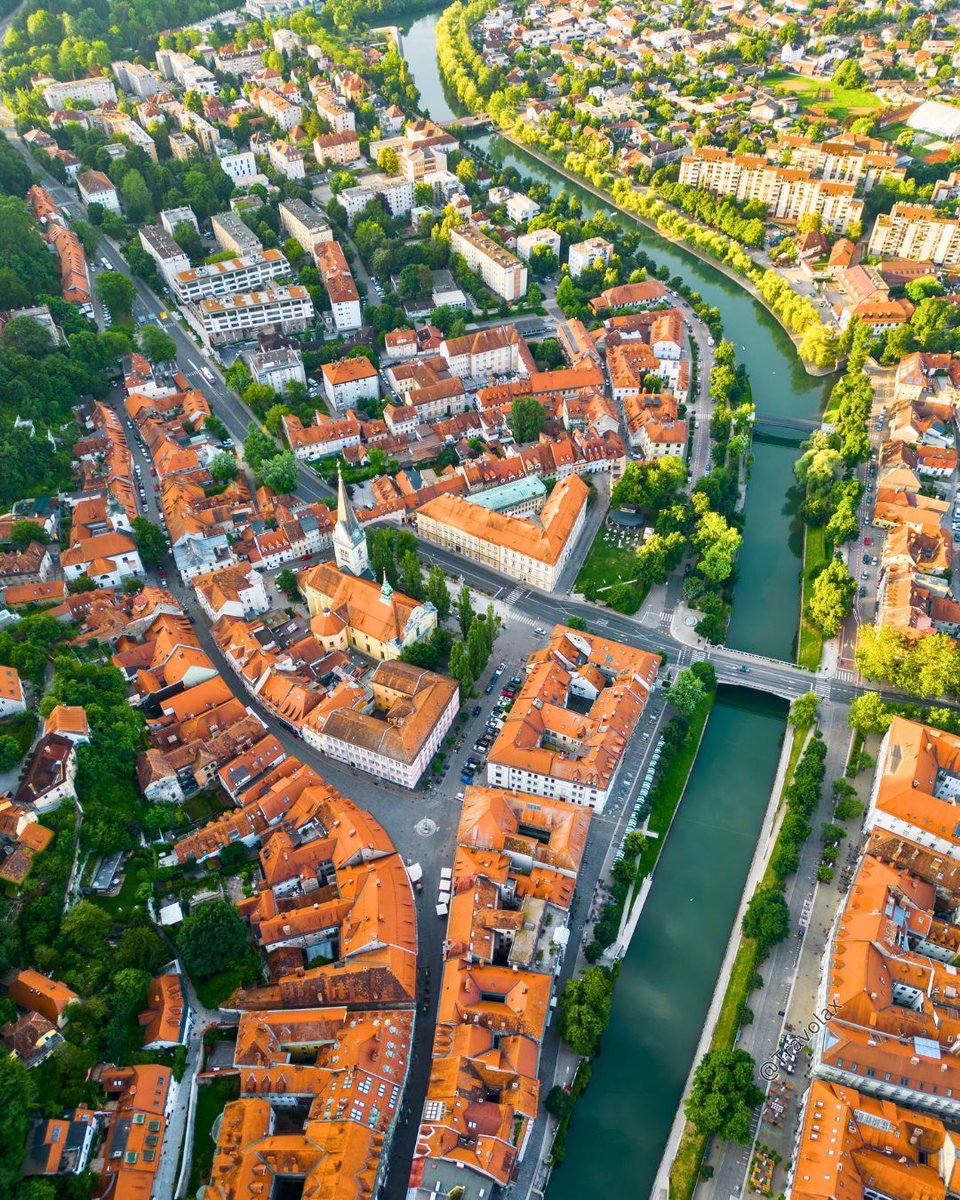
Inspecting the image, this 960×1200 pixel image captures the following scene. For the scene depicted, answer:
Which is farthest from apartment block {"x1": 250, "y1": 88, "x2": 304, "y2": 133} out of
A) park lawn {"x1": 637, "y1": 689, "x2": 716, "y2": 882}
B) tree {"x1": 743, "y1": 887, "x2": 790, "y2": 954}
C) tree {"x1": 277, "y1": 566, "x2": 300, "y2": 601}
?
tree {"x1": 743, "y1": 887, "x2": 790, "y2": 954}

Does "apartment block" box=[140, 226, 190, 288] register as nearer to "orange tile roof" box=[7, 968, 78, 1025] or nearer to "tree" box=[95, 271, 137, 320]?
"tree" box=[95, 271, 137, 320]

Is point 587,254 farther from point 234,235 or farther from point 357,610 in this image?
point 357,610

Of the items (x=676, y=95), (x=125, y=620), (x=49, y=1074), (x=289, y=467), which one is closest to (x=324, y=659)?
(x=125, y=620)

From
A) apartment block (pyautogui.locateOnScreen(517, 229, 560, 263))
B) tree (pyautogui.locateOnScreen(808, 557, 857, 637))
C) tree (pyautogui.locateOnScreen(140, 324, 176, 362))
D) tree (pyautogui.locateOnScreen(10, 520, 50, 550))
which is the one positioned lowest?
tree (pyautogui.locateOnScreen(808, 557, 857, 637))

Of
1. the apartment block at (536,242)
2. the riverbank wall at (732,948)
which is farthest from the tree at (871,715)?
the apartment block at (536,242)

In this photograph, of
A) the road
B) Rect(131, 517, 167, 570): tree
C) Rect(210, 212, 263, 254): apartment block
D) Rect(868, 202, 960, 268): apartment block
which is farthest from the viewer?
Rect(868, 202, 960, 268): apartment block

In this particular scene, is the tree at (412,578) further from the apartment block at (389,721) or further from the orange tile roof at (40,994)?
the orange tile roof at (40,994)

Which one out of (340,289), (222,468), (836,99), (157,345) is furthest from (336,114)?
(836,99)
